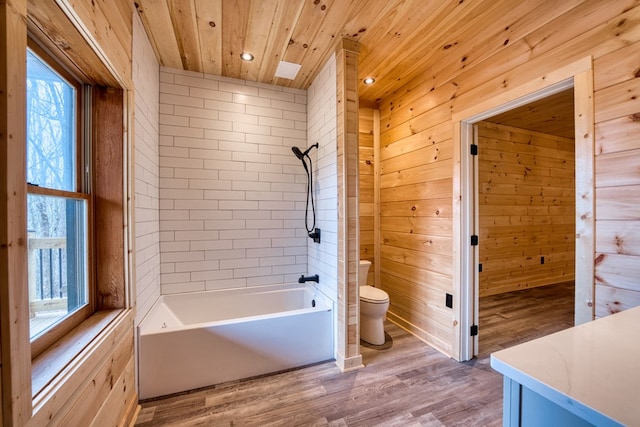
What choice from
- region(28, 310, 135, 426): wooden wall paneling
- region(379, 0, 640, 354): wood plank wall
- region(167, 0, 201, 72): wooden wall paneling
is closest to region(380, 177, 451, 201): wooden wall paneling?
region(379, 0, 640, 354): wood plank wall

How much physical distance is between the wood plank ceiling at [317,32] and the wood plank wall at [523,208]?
2.01m

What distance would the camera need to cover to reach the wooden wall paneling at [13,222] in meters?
0.68

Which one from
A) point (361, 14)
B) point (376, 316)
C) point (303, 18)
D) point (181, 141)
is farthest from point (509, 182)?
point (181, 141)

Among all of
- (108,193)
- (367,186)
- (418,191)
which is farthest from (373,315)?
(108,193)

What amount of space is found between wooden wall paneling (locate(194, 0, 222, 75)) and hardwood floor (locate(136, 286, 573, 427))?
256 centimetres

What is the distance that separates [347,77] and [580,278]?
6.38ft

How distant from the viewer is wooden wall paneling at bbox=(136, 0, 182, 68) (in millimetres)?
1620

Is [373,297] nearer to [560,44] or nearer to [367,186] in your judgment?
[367,186]

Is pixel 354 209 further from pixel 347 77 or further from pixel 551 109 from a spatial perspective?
pixel 551 109

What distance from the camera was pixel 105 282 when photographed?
1.46 metres

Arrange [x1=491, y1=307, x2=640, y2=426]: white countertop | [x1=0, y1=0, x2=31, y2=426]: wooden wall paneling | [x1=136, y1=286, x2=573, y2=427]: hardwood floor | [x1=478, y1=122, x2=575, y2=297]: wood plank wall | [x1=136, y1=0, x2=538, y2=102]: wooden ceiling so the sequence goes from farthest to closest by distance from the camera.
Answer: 1. [x1=478, y1=122, x2=575, y2=297]: wood plank wall
2. [x1=136, y1=0, x2=538, y2=102]: wooden ceiling
3. [x1=136, y1=286, x2=573, y2=427]: hardwood floor
4. [x1=0, y1=0, x2=31, y2=426]: wooden wall paneling
5. [x1=491, y1=307, x2=640, y2=426]: white countertop

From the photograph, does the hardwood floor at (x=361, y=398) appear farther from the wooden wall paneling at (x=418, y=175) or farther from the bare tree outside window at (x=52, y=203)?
the wooden wall paneling at (x=418, y=175)

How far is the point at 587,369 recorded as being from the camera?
22.1 inches

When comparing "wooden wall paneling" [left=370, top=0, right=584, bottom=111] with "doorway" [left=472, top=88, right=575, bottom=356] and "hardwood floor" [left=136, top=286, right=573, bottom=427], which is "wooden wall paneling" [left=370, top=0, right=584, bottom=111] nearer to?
"doorway" [left=472, top=88, right=575, bottom=356]
